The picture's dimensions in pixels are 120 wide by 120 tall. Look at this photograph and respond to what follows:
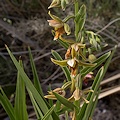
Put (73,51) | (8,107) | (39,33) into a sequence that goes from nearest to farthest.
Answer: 1. (73,51)
2. (8,107)
3. (39,33)

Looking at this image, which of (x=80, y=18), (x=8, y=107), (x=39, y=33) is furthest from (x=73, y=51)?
(x=39, y=33)

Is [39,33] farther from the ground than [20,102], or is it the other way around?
[20,102]

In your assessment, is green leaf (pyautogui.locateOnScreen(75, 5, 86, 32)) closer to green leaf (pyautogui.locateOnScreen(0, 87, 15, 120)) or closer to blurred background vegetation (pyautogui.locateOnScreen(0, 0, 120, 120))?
green leaf (pyautogui.locateOnScreen(0, 87, 15, 120))

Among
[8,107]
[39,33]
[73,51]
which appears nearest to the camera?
[73,51]

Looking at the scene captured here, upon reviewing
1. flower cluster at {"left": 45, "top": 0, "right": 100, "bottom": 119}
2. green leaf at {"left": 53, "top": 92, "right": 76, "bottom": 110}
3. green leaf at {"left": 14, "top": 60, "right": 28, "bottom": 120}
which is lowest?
green leaf at {"left": 14, "top": 60, "right": 28, "bottom": 120}

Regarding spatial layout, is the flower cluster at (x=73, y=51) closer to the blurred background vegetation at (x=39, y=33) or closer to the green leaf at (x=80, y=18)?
the green leaf at (x=80, y=18)

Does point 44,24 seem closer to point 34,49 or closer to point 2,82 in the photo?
point 34,49

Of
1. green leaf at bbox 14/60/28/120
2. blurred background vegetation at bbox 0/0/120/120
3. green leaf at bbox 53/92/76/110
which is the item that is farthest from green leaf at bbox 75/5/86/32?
blurred background vegetation at bbox 0/0/120/120

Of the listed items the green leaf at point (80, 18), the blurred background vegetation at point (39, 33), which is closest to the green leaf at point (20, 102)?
the green leaf at point (80, 18)

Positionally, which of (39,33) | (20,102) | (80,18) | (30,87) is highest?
(80,18)

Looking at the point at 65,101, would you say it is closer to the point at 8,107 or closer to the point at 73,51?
the point at 73,51
